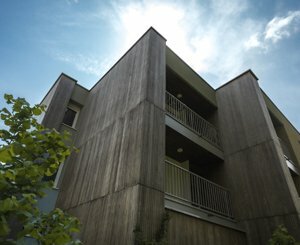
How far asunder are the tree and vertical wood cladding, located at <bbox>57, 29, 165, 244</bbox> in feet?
9.89

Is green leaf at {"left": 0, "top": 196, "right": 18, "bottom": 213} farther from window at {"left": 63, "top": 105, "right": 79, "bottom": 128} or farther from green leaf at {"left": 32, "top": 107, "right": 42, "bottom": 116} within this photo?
window at {"left": 63, "top": 105, "right": 79, "bottom": 128}

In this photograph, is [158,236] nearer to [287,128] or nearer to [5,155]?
[5,155]

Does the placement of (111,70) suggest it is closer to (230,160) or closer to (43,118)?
(43,118)

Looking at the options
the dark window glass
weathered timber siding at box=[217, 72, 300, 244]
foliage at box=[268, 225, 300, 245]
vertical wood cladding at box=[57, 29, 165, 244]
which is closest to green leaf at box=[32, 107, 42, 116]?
vertical wood cladding at box=[57, 29, 165, 244]

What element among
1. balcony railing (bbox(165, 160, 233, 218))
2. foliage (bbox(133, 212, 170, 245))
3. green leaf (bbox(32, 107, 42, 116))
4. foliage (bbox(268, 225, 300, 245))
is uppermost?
balcony railing (bbox(165, 160, 233, 218))

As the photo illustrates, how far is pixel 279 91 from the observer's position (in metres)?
13.7

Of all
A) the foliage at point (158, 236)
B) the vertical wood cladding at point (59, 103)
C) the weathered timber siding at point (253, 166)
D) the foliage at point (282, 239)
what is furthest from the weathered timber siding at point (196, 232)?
the vertical wood cladding at point (59, 103)

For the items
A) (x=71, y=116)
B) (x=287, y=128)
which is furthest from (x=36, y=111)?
(x=287, y=128)

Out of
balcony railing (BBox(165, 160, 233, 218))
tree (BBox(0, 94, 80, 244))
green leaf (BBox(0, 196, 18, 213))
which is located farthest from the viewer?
balcony railing (BBox(165, 160, 233, 218))

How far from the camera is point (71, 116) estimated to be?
11.2 metres

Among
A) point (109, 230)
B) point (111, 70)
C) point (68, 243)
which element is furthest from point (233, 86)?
point (68, 243)

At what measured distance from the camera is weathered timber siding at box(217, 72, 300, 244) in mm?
7305

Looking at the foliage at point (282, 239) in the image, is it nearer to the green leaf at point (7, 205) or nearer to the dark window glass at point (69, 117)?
the green leaf at point (7, 205)

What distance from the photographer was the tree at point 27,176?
1.54 m
